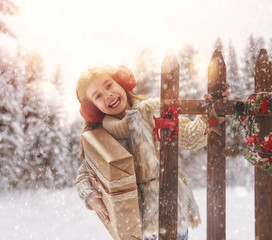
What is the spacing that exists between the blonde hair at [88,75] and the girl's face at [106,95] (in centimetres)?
2

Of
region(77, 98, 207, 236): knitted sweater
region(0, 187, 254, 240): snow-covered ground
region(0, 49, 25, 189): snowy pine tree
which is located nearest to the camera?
region(77, 98, 207, 236): knitted sweater

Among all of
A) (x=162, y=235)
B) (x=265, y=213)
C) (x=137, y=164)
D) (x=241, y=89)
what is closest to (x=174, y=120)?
(x=137, y=164)

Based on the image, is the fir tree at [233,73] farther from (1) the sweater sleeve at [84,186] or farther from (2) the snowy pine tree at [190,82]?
(1) the sweater sleeve at [84,186]

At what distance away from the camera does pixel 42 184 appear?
5074 millimetres

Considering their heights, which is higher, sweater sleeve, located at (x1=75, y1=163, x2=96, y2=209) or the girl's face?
the girl's face

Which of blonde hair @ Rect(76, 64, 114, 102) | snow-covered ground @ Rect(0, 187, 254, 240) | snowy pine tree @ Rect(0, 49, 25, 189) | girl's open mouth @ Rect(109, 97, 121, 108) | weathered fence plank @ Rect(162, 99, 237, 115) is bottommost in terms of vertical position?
snow-covered ground @ Rect(0, 187, 254, 240)

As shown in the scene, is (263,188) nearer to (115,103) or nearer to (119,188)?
(119,188)

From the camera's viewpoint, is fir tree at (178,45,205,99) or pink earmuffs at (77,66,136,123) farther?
fir tree at (178,45,205,99)

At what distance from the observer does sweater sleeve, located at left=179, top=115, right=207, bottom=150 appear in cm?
173

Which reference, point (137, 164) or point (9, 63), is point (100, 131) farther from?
point (9, 63)

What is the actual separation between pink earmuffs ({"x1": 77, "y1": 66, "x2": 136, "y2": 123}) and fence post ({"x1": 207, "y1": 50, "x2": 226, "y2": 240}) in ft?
1.85

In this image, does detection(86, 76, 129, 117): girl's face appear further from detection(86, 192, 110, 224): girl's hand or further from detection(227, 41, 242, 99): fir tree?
detection(227, 41, 242, 99): fir tree

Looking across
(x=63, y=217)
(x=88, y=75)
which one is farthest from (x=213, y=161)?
(x=63, y=217)

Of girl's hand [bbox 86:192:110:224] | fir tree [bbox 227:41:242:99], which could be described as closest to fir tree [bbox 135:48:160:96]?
fir tree [bbox 227:41:242:99]
